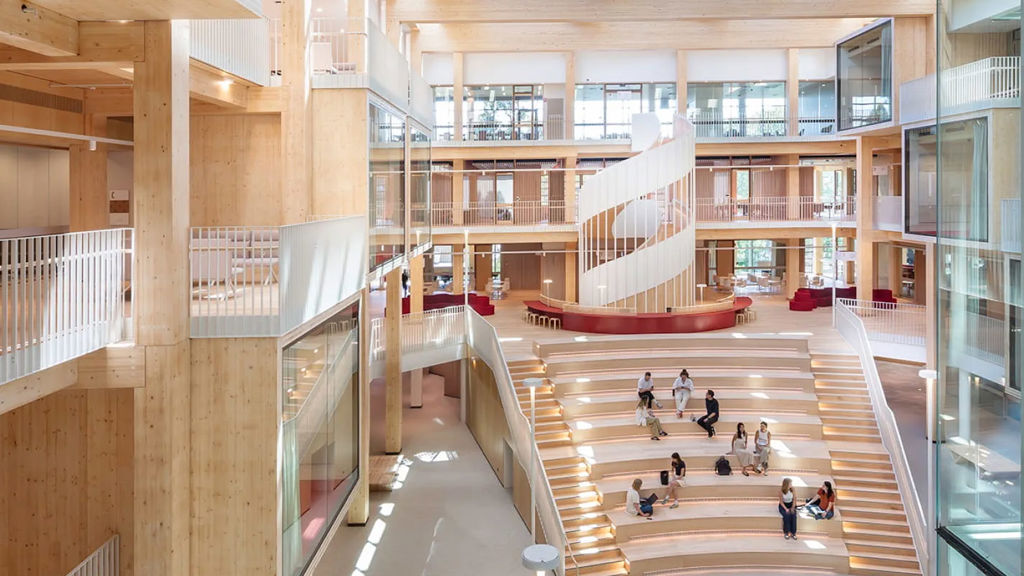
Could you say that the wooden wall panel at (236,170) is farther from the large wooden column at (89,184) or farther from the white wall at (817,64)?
the white wall at (817,64)

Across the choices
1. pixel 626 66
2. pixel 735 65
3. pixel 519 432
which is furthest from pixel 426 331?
pixel 735 65

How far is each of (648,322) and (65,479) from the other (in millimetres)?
15014

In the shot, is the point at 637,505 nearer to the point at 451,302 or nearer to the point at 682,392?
the point at 682,392

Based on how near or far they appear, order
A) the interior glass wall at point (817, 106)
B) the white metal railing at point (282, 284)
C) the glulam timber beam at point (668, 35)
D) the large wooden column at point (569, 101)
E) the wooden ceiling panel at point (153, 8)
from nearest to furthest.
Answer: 1. the wooden ceiling panel at point (153, 8)
2. the white metal railing at point (282, 284)
3. the glulam timber beam at point (668, 35)
4. the large wooden column at point (569, 101)
5. the interior glass wall at point (817, 106)

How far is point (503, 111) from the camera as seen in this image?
32656 millimetres

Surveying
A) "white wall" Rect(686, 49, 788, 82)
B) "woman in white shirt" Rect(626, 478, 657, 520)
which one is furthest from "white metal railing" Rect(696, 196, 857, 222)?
"woman in white shirt" Rect(626, 478, 657, 520)

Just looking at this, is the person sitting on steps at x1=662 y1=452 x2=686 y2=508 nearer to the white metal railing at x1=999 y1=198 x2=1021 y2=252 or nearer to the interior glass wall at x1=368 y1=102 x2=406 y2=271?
the interior glass wall at x1=368 y1=102 x2=406 y2=271

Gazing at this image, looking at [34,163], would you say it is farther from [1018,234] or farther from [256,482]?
[1018,234]

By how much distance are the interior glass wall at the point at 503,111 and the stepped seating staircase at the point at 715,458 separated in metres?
15.4

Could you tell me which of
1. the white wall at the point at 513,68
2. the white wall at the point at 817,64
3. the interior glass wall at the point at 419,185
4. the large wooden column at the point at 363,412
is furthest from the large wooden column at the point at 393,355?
the white wall at the point at 817,64

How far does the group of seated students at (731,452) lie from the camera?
547 inches

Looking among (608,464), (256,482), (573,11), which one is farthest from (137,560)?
(573,11)

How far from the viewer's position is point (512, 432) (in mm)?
16547

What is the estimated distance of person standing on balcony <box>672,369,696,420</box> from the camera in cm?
1678
